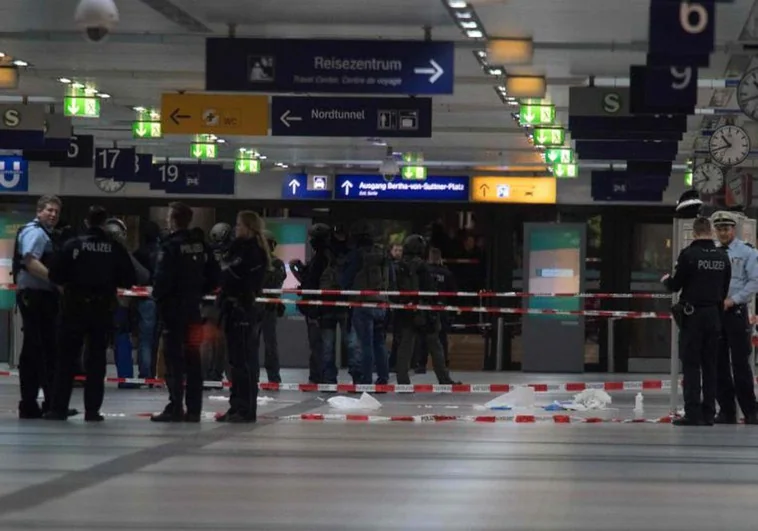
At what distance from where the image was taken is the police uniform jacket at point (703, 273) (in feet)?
51.0

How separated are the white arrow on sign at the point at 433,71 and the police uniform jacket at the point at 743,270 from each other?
3.81m

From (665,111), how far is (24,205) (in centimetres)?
1756

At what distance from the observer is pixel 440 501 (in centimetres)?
967

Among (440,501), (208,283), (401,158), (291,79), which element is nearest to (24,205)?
(401,158)

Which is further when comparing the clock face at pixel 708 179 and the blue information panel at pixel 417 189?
the blue information panel at pixel 417 189

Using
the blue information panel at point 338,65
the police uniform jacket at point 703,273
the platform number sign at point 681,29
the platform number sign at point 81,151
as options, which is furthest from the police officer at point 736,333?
the platform number sign at point 81,151

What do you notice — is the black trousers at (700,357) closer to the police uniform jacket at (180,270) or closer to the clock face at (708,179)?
the police uniform jacket at (180,270)

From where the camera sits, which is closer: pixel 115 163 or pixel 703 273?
pixel 703 273

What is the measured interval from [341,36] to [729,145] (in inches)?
268

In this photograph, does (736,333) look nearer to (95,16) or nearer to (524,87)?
(524,87)

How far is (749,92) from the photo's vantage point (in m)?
19.5

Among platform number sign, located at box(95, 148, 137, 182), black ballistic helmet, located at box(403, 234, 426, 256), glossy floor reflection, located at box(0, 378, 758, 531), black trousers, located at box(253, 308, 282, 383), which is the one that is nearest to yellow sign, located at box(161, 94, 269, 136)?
black trousers, located at box(253, 308, 282, 383)

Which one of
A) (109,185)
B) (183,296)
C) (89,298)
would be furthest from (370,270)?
(109,185)

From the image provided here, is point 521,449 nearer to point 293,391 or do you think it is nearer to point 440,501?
point 440,501
